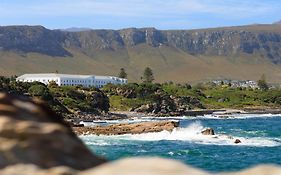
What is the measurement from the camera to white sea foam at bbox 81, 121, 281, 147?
70.8m

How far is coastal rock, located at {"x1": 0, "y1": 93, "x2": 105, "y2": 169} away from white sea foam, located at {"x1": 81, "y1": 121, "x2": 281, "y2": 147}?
6189 centimetres

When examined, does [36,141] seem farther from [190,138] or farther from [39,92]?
[39,92]

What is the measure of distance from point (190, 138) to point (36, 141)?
71.0 m

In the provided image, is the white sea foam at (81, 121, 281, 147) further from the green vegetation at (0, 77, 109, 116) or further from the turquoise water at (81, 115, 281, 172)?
the green vegetation at (0, 77, 109, 116)

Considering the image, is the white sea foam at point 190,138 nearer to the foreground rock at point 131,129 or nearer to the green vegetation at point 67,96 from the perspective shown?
the foreground rock at point 131,129

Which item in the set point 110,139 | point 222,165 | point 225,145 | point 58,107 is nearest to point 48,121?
point 222,165

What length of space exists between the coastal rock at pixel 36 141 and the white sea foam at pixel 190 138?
61.9m

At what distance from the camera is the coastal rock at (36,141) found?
269 inches

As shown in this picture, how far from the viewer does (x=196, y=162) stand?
1967 inches

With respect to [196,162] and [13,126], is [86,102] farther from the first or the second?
[13,126]

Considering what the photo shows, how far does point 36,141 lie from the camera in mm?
6898

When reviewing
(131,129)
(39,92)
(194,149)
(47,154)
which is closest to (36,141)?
(47,154)

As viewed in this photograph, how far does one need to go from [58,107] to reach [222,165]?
100856mm

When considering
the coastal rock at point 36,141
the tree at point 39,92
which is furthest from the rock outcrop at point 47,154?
the tree at point 39,92
